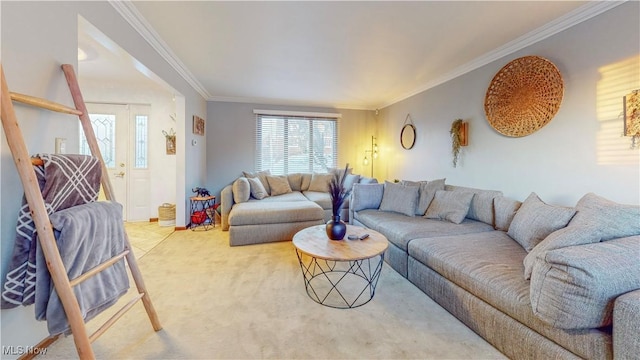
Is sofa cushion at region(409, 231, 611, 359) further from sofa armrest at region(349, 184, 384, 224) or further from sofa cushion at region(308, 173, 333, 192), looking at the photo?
sofa cushion at region(308, 173, 333, 192)

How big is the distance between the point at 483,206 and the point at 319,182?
305 centimetres

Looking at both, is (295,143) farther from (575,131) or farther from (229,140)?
(575,131)

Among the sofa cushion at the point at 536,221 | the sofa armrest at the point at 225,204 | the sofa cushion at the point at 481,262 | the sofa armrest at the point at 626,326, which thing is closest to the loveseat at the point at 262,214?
the sofa armrest at the point at 225,204

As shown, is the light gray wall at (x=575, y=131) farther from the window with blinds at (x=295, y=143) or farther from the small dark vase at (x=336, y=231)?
the window with blinds at (x=295, y=143)

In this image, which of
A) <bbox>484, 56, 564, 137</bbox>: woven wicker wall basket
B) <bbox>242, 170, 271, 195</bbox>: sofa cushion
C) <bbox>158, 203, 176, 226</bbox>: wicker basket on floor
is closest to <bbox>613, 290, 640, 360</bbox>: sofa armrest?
<bbox>484, 56, 564, 137</bbox>: woven wicker wall basket

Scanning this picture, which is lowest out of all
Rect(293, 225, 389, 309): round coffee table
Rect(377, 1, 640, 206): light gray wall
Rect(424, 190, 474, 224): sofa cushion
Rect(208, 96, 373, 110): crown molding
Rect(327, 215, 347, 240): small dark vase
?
Rect(293, 225, 389, 309): round coffee table

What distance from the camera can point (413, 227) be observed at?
2.55 metres

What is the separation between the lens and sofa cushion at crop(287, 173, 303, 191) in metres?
5.27

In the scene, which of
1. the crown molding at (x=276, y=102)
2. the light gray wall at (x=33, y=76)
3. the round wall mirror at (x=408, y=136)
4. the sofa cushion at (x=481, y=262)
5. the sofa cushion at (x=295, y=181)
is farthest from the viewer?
the sofa cushion at (x=295, y=181)

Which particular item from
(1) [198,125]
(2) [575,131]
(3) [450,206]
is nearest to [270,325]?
(3) [450,206]

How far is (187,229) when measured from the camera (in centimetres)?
395

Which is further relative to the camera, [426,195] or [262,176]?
[262,176]

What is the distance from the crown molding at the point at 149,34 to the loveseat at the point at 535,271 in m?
3.10

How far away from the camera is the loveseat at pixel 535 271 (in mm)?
1091
